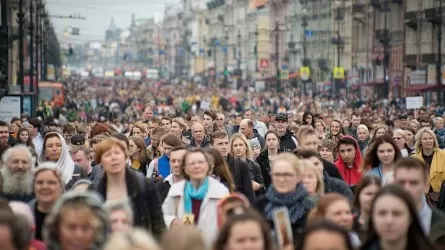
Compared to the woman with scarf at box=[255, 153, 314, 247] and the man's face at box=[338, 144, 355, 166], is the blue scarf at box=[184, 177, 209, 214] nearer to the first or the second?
the woman with scarf at box=[255, 153, 314, 247]

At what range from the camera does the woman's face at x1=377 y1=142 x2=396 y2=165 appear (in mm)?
13742

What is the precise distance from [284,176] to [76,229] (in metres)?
2.81

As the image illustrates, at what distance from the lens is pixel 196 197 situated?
11.3 meters

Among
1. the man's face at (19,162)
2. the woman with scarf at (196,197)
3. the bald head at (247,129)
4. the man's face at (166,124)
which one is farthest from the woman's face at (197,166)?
the man's face at (166,124)

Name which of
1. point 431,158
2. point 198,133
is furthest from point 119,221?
point 198,133

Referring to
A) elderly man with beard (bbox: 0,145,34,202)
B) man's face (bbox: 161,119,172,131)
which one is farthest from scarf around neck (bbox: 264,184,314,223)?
man's face (bbox: 161,119,172,131)

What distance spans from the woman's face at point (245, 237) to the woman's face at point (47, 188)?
117 inches

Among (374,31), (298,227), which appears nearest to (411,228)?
(298,227)

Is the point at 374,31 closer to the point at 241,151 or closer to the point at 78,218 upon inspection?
the point at 241,151

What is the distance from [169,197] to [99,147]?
722mm

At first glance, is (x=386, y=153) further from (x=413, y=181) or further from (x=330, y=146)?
(x=413, y=181)

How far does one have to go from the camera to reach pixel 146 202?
11.0 metres

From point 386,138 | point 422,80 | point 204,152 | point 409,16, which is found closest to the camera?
point 204,152

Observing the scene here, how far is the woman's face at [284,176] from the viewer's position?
10.8m
